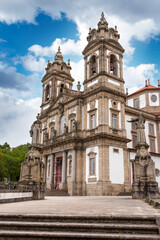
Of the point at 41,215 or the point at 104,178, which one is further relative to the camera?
the point at 104,178

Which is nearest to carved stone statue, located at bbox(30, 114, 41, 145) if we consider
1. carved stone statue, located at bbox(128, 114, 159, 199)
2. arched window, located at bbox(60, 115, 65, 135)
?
carved stone statue, located at bbox(128, 114, 159, 199)

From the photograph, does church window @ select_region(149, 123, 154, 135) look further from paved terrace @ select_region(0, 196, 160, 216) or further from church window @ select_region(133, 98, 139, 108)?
paved terrace @ select_region(0, 196, 160, 216)

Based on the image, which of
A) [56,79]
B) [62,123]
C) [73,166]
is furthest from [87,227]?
[56,79]

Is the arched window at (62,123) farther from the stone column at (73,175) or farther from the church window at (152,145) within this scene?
the church window at (152,145)

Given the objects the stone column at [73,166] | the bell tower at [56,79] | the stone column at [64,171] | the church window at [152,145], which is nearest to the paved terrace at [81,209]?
the stone column at [73,166]

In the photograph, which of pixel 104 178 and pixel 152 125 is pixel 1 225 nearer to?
pixel 104 178

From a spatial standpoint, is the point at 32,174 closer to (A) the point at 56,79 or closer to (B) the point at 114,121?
(B) the point at 114,121

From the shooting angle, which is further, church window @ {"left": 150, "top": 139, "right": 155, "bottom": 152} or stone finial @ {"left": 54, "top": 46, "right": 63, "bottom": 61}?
stone finial @ {"left": 54, "top": 46, "right": 63, "bottom": 61}

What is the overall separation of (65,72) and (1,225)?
37848 mm

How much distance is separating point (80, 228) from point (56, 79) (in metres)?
37.1

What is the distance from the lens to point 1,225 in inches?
240

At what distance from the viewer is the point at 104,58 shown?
3108cm

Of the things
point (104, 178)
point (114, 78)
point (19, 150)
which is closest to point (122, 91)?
point (114, 78)

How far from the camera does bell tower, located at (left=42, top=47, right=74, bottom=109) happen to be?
4078 centimetres
